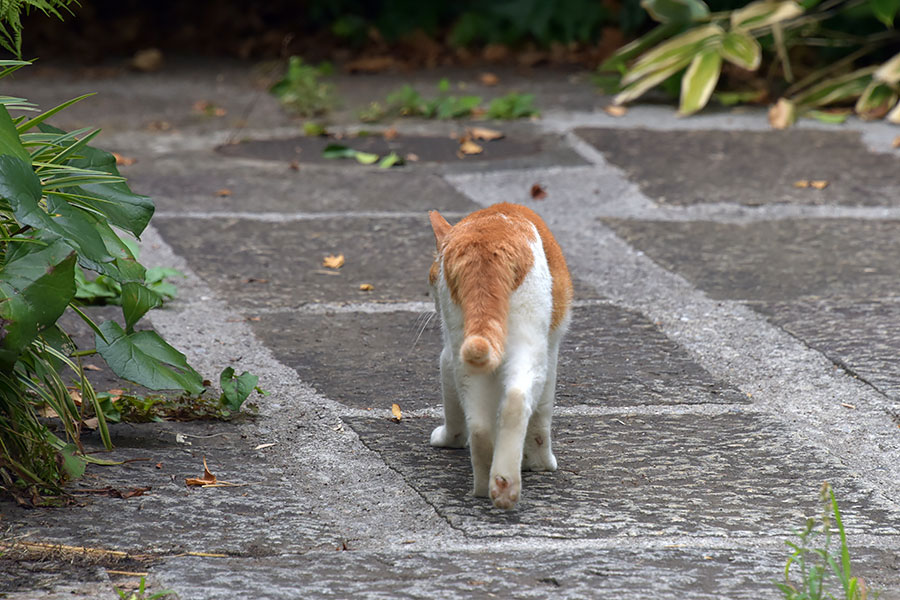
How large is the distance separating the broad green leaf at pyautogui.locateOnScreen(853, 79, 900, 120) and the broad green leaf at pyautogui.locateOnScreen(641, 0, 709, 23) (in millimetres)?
896

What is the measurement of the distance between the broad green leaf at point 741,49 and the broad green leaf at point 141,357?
3.91 m

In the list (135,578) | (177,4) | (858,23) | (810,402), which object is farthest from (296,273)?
(177,4)

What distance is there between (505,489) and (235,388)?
790 millimetres

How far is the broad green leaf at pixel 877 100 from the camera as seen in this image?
5.68 m

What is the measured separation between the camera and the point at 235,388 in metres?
2.68

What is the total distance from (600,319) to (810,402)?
2.50 feet

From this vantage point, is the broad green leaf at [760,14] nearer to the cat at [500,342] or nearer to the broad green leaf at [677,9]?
the broad green leaf at [677,9]

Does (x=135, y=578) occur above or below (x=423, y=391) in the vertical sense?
above

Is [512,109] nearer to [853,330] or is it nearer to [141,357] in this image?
[853,330]

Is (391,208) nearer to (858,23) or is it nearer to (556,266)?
(556,266)

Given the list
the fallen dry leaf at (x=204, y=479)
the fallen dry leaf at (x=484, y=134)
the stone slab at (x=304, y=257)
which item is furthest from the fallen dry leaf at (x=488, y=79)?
the fallen dry leaf at (x=204, y=479)

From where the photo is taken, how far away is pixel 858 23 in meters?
6.41

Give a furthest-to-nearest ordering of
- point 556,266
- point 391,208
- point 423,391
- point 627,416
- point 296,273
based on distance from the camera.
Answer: point 391,208 → point 296,273 → point 423,391 → point 627,416 → point 556,266

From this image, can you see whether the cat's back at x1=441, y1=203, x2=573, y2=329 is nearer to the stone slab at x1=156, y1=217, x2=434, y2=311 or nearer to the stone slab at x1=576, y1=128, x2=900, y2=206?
the stone slab at x1=156, y1=217, x2=434, y2=311
